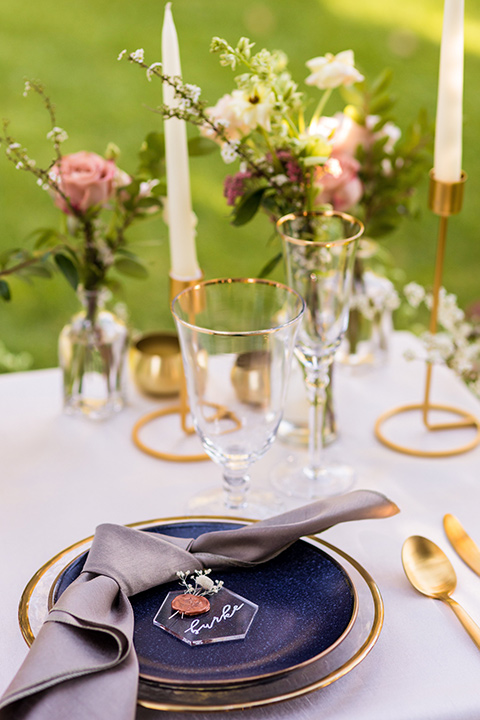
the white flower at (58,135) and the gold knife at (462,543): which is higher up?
the white flower at (58,135)

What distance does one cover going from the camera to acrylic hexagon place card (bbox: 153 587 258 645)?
702 mm

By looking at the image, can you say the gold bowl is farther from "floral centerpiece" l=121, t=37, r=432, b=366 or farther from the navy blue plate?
the navy blue plate

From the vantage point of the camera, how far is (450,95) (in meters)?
1.00

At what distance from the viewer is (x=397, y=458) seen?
1075mm

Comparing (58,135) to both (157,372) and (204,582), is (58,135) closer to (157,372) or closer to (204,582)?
(157,372)

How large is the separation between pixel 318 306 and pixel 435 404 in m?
0.31

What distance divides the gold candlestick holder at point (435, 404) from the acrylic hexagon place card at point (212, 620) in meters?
0.42

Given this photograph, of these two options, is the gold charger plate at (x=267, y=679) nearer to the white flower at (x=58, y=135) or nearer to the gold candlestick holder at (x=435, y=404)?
the gold candlestick holder at (x=435, y=404)

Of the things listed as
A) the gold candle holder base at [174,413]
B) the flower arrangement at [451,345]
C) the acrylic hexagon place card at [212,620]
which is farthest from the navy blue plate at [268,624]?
the flower arrangement at [451,345]

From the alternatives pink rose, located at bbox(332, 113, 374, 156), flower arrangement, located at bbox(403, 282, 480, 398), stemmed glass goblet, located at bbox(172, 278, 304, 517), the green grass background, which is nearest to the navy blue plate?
stemmed glass goblet, located at bbox(172, 278, 304, 517)

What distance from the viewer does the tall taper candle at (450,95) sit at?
0.97m

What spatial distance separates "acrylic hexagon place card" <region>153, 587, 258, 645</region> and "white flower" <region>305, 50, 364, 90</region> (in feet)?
2.05

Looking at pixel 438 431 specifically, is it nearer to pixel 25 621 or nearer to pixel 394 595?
pixel 394 595

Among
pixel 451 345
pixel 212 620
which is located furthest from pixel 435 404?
pixel 212 620
